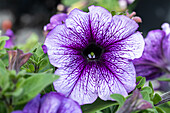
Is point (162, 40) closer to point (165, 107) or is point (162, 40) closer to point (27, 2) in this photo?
point (165, 107)

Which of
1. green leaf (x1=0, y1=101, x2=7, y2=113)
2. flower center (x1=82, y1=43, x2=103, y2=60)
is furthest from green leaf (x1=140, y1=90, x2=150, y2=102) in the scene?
green leaf (x1=0, y1=101, x2=7, y2=113)

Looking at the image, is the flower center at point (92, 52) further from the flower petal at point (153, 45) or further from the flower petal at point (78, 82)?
the flower petal at point (153, 45)

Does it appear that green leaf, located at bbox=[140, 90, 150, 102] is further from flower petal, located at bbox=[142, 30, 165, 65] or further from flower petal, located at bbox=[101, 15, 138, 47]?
flower petal, located at bbox=[142, 30, 165, 65]

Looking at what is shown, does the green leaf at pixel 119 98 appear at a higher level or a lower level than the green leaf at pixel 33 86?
lower

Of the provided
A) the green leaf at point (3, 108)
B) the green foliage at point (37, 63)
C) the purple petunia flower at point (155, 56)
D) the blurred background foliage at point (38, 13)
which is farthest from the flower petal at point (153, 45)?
the blurred background foliage at point (38, 13)

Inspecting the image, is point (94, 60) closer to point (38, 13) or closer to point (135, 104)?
point (135, 104)

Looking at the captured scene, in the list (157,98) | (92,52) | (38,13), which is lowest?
(157,98)

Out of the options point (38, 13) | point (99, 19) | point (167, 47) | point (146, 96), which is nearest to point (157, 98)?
point (146, 96)
